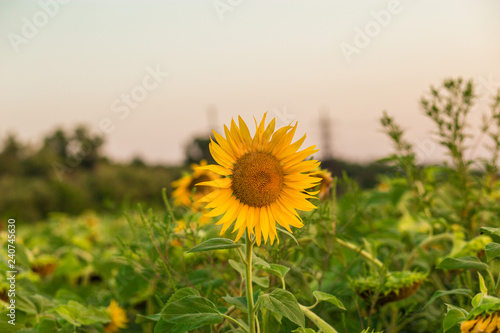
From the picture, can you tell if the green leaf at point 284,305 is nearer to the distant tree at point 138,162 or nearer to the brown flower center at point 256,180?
the brown flower center at point 256,180

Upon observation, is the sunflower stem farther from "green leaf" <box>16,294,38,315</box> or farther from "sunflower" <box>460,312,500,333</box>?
"green leaf" <box>16,294,38,315</box>

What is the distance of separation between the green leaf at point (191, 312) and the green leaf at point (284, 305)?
8 centimetres

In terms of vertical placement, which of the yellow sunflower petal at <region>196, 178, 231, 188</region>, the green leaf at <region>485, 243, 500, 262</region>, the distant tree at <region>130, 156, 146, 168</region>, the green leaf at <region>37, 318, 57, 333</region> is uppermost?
the distant tree at <region>130, 156, 146, 168</region>

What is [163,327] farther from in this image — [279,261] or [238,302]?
[279,261]

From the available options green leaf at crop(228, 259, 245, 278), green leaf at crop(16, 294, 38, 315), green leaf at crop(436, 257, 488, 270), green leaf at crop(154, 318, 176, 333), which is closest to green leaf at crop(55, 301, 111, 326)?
green leaf at crop(16, 294, 38, 315)

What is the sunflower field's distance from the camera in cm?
73

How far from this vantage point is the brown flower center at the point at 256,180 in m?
0.75

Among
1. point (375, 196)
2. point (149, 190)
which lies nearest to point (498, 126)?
point (375, 196)

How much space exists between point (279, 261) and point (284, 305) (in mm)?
301

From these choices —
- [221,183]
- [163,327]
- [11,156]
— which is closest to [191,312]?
[163,327]

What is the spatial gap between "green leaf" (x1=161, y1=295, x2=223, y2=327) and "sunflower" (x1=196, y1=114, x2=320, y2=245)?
129mm

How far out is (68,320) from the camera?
3.04ft

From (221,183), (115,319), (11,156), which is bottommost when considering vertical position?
(115,319)

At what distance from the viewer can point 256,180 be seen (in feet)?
2.51
